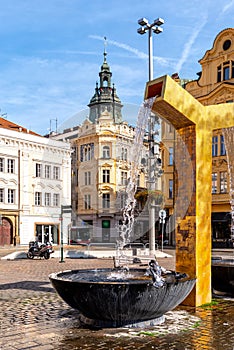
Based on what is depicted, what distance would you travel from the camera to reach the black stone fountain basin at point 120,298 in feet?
21.2

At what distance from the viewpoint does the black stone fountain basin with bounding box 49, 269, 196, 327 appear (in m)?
6.45

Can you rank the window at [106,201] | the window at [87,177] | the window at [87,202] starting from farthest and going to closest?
the window at [106,201], the window at [87,202], the window at [87,177]

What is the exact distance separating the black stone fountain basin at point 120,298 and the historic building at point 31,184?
→ 33087 mm

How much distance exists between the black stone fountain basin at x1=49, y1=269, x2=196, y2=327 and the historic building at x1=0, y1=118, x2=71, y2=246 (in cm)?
3309

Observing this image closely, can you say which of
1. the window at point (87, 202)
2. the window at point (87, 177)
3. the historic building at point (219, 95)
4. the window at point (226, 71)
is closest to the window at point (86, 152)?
the window at point (87, 177)

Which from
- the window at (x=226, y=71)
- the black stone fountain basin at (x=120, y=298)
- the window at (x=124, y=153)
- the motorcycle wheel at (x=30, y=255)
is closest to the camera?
the black stone fountain basin at (x=120, y=298)

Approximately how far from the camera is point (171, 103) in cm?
814

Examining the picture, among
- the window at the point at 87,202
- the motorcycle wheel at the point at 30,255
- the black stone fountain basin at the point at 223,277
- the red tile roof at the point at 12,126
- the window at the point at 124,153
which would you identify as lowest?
the motorcycle wheel at the point at 30,255

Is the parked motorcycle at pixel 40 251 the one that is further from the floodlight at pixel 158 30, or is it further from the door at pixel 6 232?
the door at pixel 6 232

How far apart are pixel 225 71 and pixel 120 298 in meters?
32.4

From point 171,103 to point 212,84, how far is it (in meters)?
30.1

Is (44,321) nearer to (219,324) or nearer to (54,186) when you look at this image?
(219,324)

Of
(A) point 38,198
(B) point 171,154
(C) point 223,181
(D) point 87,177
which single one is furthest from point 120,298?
(A) point 38,198

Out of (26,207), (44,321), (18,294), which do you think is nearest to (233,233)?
(26,207)
